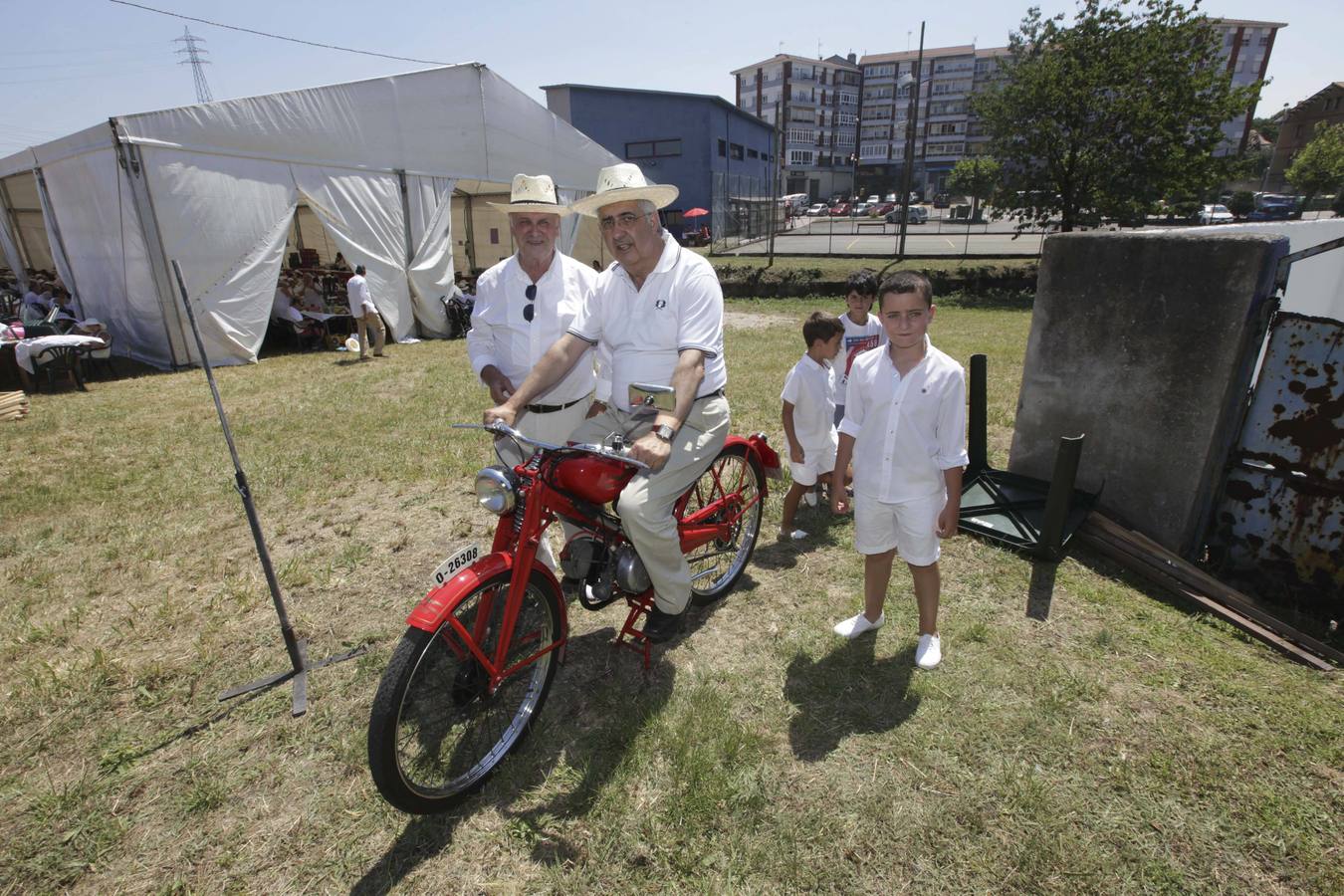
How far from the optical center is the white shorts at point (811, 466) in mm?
4586

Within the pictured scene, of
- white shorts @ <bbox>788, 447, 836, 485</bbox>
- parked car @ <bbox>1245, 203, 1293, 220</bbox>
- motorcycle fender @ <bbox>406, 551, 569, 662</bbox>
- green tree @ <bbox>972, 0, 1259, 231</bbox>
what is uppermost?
green tree @ <bbox>972, 0, 1259, 231</bbox>

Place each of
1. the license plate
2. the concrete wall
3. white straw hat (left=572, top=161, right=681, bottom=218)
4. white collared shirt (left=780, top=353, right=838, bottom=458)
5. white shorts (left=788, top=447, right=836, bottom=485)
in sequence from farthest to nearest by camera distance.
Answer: white shorts (left=788, top=447, right=836, bottom=485) < white collared shirt (left=780, top=353, right=838, bottom=458) < the concrete wall < white straw hat (left=572, top=161, right=681, bottom=218) < the license plate

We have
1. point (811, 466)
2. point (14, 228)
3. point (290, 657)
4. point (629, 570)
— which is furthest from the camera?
point (14, 228)

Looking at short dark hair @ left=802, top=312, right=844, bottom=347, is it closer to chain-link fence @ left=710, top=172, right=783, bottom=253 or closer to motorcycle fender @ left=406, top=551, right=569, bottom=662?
motorcycle fender @ left=406, top=551, right=569, bottom=662

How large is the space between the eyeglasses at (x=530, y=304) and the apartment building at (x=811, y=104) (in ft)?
271

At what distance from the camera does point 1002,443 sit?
6531 mm

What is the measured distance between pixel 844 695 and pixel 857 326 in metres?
2.84

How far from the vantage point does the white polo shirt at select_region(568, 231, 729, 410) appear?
9.44ft

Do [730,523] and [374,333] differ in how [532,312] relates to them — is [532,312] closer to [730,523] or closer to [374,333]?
[730,523]

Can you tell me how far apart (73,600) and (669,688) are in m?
3.89

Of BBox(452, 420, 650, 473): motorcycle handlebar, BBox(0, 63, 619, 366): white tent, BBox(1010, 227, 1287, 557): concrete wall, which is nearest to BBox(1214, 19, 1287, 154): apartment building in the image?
BBox(0, 63, 619, 366): white tent

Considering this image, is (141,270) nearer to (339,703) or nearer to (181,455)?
(181,455)

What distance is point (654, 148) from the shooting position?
4528cm

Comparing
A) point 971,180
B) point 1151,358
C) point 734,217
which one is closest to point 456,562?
point 1151,358
